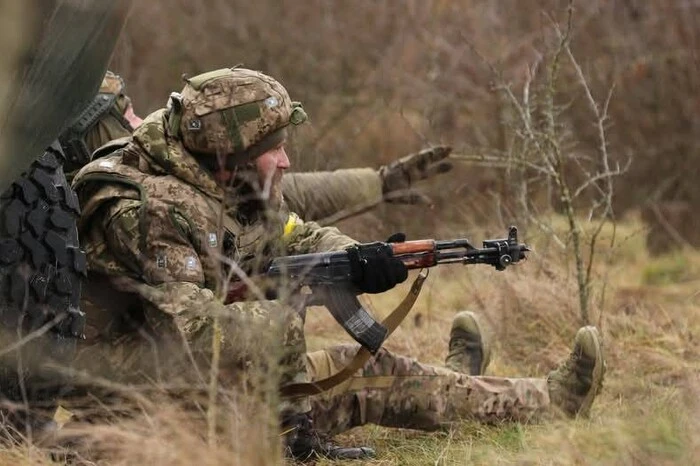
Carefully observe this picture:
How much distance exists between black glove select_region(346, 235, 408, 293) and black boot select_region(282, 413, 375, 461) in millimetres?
461

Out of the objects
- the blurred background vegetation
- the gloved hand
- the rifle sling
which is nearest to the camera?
the rifle sling

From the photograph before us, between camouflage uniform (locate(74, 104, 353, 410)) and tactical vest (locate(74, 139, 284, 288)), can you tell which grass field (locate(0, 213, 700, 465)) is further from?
tactical vest (locate(74, 139, 284, 288))

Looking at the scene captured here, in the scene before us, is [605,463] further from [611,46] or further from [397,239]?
[611,46]

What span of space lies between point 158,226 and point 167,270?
0.15 m

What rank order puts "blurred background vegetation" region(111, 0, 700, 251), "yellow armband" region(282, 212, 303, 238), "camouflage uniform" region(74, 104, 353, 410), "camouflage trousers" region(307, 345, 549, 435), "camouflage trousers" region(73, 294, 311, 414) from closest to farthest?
"camouflage trousers" region(73, 294, 311, 414), "camouflage uniform" region(74, 104, 353, 410), "camouflage trousers" region(307, 345, 549, 435), "yellow armband" region(282, 212, 303, 238), "blurred background vegetation" region(111, 0, 700, 251)

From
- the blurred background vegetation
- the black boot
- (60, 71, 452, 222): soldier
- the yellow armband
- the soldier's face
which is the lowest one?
the black boot

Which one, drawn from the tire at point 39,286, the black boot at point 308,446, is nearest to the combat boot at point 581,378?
the black boot at point 308,446

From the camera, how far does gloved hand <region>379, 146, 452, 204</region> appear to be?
709 cm

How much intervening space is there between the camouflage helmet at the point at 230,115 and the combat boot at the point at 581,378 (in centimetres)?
139

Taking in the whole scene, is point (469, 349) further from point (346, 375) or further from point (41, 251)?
point (41, 251)

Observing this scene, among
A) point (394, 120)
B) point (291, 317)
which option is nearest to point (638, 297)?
point (291, 317)

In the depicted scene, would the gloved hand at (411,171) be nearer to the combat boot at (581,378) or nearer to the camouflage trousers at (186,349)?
the combat boot at (581,378)

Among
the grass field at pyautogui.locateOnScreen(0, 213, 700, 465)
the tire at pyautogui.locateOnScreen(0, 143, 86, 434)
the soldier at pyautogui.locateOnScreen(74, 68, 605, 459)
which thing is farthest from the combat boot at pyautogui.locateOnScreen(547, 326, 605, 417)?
the tire at pyautogui.locateOnScreen(0, 143, 86, 434)

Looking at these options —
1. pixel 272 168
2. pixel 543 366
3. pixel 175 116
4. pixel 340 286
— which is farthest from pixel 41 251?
pixel 543 366
